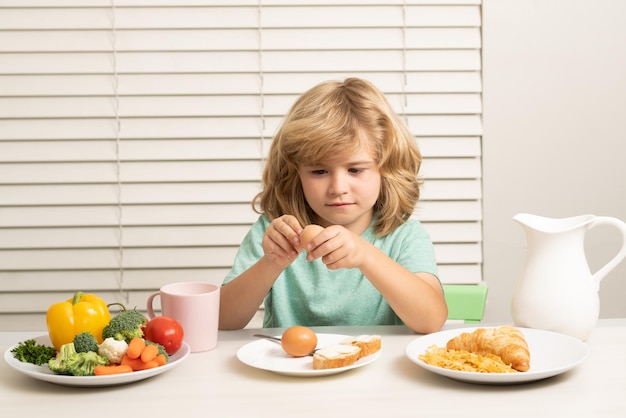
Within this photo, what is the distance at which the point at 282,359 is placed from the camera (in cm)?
126

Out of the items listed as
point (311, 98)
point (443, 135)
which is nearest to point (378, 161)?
point (311, 98)

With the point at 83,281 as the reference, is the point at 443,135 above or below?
above

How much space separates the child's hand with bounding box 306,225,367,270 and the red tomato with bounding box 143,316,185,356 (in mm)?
264

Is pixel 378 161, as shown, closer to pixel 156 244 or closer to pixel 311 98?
A: pixel 311 98

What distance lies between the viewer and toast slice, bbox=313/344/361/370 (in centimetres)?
116

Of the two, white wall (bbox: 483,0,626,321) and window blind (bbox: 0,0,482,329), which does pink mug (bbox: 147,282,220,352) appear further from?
white wall (bbox: 483,0,626,321)

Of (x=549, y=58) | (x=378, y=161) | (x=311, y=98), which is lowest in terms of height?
(x=378, y=161)

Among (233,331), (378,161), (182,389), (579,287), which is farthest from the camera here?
(378,161)

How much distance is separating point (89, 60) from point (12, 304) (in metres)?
0.90

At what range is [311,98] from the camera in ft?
5.84

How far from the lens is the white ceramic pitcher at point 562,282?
134cm

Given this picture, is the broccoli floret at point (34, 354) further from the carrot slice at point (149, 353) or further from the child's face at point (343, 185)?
the child's face at point (343, 185)

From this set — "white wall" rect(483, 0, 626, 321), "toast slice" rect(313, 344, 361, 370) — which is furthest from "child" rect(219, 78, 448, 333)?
"white wall" rect(483, 0, 626, 321)

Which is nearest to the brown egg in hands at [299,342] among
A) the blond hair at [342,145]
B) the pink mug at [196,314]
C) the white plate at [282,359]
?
the white plate at [282,359]
